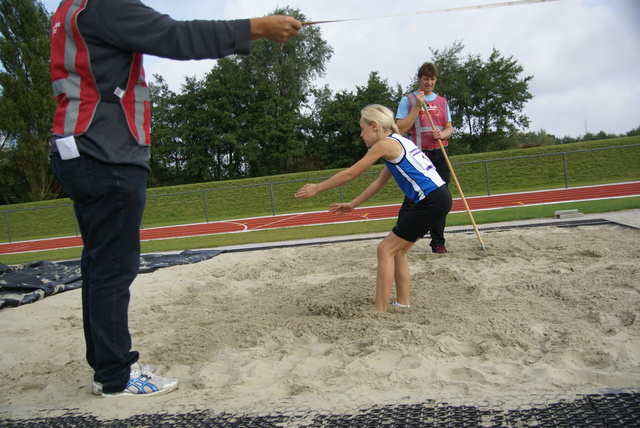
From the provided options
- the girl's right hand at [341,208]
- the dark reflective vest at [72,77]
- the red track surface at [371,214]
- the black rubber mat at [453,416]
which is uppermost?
the dark reflective vest at [72,77]

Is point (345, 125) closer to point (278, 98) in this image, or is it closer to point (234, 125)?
point (278, 98)

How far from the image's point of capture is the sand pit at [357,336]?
212cm

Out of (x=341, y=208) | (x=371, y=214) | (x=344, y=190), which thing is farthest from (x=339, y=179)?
(x=344, y=190)

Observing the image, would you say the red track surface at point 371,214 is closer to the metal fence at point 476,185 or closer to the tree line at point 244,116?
the metal fence at point 476,185

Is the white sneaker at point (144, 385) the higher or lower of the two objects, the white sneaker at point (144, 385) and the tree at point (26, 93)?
the lower

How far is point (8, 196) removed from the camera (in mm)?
33094

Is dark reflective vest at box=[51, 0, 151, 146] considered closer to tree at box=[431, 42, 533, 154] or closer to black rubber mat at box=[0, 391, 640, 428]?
black rubber mat at box=[0, 391, 640, 428]

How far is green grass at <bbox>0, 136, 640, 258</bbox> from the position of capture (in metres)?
19.4

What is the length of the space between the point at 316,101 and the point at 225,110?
27.5 ft

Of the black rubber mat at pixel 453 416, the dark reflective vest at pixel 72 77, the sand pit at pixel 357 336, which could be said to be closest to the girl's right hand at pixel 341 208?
the sand pit at pixel 357 336

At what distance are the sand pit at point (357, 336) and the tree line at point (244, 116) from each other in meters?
28.3

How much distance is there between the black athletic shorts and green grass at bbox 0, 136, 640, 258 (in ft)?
49.3

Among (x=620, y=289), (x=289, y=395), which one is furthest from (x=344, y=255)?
(x=289, y=395)

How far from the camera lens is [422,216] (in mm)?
3461
